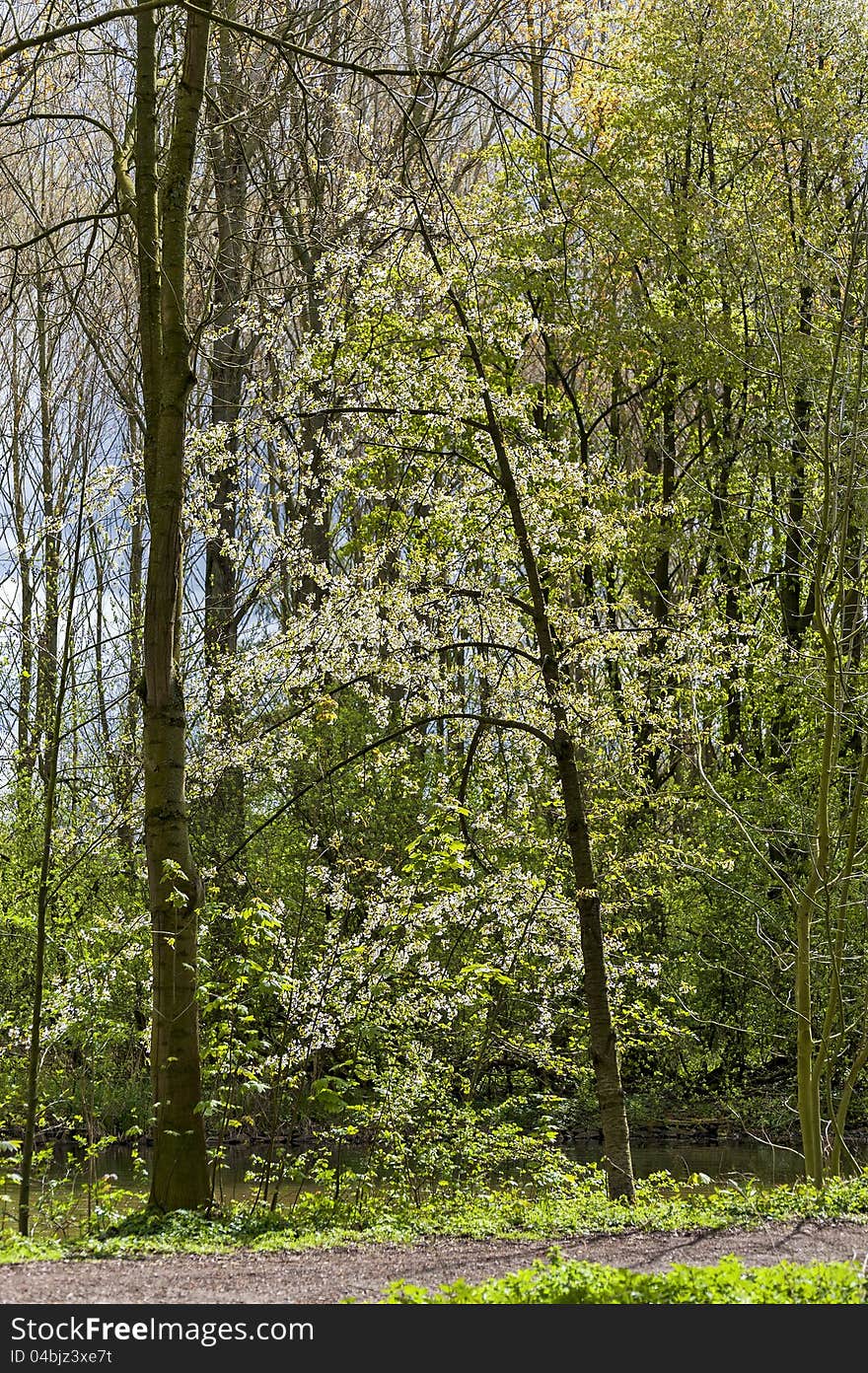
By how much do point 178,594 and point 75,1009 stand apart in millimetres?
2611

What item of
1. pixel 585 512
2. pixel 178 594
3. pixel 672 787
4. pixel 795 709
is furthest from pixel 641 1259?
pixel 795 709

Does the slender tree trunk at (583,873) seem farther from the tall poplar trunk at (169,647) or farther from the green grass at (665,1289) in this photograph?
the green grass at (665,1289)

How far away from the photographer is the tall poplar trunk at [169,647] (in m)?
6.72

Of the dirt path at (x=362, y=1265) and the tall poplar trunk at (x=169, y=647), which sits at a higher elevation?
the tall poplar trunk at (x=169, y=647)

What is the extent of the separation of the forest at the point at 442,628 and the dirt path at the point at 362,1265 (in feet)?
4.29

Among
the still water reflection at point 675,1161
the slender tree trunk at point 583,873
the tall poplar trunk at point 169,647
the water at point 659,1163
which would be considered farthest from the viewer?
the still water reflection at point 675,1161

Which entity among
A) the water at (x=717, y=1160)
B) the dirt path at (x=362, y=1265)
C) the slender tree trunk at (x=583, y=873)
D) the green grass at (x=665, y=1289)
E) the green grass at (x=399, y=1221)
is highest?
the slender tree trunk at (x=583, y=873)

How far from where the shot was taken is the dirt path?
444 centimetres

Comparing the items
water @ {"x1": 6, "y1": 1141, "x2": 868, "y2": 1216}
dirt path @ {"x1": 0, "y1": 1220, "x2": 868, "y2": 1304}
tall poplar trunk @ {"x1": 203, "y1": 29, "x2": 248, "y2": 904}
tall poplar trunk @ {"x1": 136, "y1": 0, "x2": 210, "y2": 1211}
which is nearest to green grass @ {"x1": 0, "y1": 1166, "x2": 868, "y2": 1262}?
dirt path @ {"x1": 0, "y1": 1220, "x2": 868, "y2": 1304}

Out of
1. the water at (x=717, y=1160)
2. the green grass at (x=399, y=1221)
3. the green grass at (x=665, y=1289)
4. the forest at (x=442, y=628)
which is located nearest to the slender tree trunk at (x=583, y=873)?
the forest at (x=442, y=628)

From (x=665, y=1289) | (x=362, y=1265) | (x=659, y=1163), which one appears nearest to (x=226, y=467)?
(x=362, y=1265)

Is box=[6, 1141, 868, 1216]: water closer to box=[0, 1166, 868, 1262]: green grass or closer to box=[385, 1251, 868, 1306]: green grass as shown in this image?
box=[0, 1166, 868, 1262]: green grass

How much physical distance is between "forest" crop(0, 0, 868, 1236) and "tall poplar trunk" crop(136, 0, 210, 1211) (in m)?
0.02

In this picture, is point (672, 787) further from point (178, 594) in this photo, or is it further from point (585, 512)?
point (178, 594)
